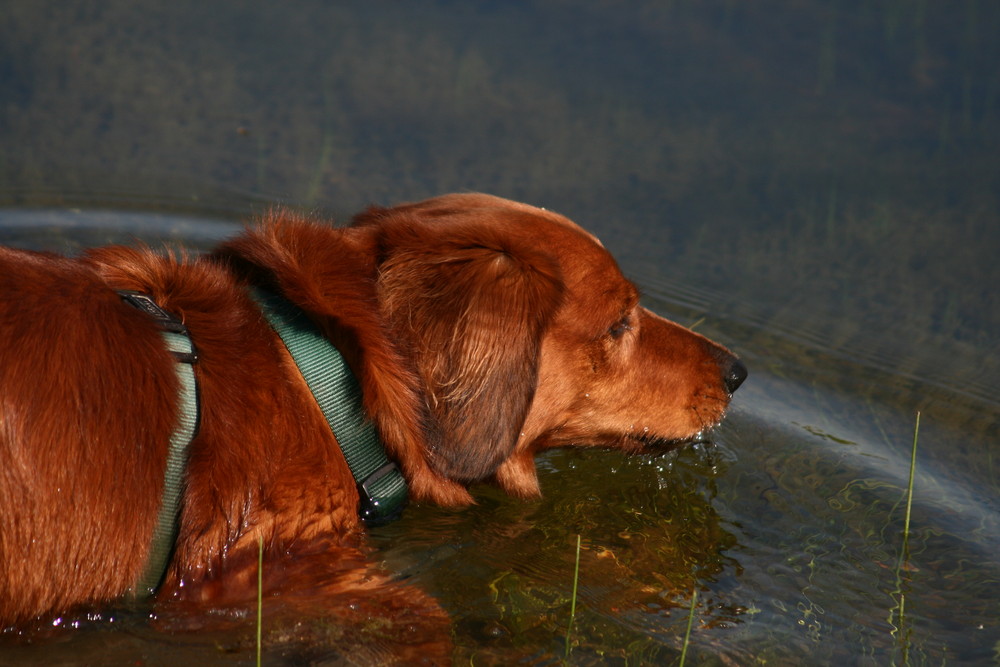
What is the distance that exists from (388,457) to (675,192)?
11.6 ft

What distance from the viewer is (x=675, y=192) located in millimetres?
6285

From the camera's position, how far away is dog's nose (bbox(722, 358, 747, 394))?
4129mm

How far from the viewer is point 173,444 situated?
9.50 feet

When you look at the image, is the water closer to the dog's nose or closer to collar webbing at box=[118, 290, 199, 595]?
collar webbing at box=[118, 290, 199, 595]

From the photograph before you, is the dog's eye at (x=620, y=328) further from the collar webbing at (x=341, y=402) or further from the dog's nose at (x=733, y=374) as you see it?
the collar webbing at (x=341, y=402)

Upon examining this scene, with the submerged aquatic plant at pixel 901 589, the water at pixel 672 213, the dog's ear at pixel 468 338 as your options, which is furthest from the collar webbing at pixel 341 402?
the submerged aquatic plant at pixel 901 589

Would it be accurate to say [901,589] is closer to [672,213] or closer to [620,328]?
[620,328]

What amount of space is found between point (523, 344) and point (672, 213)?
3149mm

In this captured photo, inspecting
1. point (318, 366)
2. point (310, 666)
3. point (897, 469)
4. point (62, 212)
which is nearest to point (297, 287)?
point (318, 366)

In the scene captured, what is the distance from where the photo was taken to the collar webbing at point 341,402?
10.3ft

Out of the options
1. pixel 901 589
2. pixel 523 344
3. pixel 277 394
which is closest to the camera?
pixel 277 394

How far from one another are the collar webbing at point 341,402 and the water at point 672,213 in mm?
439

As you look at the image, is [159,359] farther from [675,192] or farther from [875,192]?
[875,192]

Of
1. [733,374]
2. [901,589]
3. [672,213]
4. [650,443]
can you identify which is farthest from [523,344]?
[672,213]
